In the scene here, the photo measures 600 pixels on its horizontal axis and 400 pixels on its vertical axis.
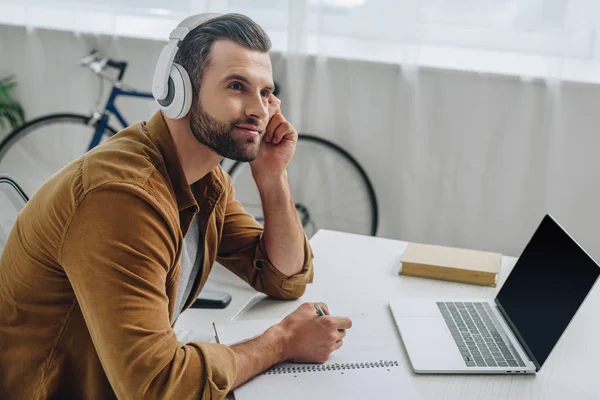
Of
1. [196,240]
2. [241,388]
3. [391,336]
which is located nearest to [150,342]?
[241,388]

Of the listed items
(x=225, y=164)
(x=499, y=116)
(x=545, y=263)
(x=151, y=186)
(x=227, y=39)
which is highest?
(x=227, y=39)

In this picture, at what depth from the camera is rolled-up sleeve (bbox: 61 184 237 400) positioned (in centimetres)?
107

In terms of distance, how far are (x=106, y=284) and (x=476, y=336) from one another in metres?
0.68

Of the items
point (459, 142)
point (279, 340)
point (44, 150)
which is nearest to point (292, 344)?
point (279, 340)

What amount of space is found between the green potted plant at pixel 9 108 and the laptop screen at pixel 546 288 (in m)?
2.69

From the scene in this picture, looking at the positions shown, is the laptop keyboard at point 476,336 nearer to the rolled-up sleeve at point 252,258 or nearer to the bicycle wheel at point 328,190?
the rolled-up sleeve at point 252,258

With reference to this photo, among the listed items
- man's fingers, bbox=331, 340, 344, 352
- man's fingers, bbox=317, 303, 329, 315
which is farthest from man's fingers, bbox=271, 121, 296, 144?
man's fingers, bbox=331, 340, 344, 352

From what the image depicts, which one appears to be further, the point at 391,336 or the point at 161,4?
the point at 161,4

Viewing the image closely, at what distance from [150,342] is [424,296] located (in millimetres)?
679

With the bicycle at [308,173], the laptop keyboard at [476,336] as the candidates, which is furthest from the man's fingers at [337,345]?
the bicycle at [308,173]

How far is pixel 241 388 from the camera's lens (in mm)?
1179

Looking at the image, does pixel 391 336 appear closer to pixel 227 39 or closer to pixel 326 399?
pixel 326 399

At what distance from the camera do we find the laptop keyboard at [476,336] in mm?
1281

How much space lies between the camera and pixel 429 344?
1337 millimetres
